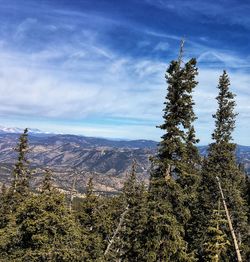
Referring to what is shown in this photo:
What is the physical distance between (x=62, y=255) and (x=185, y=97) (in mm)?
15607

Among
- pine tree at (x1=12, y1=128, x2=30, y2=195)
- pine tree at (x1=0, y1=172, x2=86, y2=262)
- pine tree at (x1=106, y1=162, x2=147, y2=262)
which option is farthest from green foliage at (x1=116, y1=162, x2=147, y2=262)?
pine tree at (x1=0, y1=172, x2=86, y2=262)

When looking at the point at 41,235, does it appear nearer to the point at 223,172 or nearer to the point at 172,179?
the point at 172,179

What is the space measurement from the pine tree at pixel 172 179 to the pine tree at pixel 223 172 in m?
15.1

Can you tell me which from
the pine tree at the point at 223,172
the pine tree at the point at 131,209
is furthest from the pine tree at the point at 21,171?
the pine tree at the point at 223,172

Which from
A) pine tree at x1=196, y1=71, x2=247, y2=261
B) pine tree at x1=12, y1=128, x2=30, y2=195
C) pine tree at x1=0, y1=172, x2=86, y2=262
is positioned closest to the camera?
pine tree at x1=0, y1=172, x2=86, y2=262

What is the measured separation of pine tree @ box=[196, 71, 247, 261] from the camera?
159ft

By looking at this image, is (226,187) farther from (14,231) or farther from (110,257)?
(14,231)

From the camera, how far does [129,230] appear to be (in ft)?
163

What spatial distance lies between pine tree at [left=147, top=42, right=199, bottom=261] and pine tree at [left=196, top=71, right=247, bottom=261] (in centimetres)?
1511

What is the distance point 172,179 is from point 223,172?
20860 mm

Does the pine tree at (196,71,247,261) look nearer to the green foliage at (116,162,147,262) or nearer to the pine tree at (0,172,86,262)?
the green foliage at (116,162,147,262)

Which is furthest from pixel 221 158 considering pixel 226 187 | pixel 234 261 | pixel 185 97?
pixel 185 97

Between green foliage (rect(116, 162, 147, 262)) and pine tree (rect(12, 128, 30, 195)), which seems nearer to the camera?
green foliage (rect(116, 162, 147, 262))

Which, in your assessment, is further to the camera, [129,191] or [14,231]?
[129,191]
